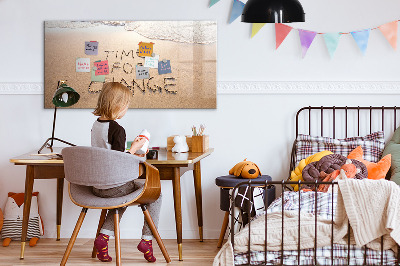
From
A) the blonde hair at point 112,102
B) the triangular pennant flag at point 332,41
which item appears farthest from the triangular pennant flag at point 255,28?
the blonde hair at point 112,102

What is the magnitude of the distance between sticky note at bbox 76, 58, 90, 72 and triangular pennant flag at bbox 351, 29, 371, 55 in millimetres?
1891

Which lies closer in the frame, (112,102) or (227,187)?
(112,102)

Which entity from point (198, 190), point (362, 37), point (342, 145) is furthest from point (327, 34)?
point (198, 190)

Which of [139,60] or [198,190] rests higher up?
[139,60]

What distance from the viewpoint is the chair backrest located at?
10.5 ft

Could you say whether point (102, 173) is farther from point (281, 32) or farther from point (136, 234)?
point (281, 32)

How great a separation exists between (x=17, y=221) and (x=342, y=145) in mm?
2318

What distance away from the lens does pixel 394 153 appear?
398cm

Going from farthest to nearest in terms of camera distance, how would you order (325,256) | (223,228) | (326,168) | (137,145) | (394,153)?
(223,228), (394,153), (326,168), (137,145), (325,256)

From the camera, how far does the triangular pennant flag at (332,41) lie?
4.29 meters

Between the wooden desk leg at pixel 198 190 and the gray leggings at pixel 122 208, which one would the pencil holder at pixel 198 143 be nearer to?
the wooden desk leg at pixel 198 190

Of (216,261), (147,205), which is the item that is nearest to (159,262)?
(147,205)

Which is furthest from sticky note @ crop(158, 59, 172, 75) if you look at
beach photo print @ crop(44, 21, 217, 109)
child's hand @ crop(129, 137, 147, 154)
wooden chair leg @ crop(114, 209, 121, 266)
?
wooden chair leg @ crop(114, 209, 121, 266)

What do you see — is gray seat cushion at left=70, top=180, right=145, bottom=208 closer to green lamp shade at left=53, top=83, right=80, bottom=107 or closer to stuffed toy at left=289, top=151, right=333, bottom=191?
green lamp shade at left=53, top=83, right=80, bottom=107
